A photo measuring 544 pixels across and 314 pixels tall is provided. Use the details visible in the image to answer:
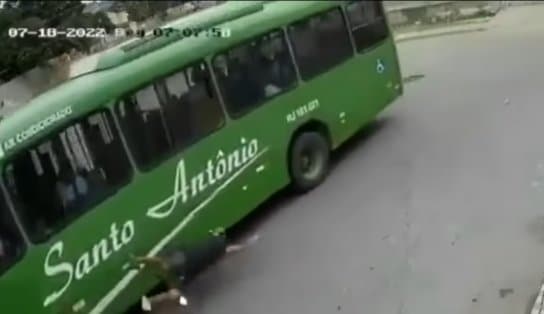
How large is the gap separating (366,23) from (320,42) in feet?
3.51

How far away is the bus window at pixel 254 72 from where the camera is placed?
1020 cm

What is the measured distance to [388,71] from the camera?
504 inches

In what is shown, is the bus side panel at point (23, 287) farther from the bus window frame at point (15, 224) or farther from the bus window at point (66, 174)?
the bus window at point (66, 174)

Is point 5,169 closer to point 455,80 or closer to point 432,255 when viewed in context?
point 432,255

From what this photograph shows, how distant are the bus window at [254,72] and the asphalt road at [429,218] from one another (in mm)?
1381

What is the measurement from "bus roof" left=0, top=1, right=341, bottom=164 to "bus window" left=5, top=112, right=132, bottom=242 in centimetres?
13

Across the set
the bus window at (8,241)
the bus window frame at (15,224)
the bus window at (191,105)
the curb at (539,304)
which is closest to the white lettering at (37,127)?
the bus window frame at (15,224)

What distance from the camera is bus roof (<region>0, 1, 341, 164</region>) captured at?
26.1 ft

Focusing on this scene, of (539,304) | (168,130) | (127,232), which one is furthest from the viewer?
(168,130)

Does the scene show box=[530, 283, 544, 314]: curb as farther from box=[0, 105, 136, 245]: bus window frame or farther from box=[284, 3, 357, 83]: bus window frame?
box=[284, 3, 357, 83]: bus window frame

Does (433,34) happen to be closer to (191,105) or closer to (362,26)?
(362,26)

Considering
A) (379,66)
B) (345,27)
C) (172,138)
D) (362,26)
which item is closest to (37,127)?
(172,138)

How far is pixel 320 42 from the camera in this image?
38.3 ft

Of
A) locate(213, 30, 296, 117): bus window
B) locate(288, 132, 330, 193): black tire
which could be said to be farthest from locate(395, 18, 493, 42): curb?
locate(213, 30, 296, 117): bus window
